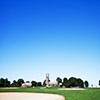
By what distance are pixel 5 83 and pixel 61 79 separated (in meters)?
70.5

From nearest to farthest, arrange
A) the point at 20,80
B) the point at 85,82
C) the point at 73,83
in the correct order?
1. the point at 73,83
2. the point at 20,80
3. the point at 85,82

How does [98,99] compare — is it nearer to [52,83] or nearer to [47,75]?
[47,75]

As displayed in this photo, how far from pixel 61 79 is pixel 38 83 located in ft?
98.7

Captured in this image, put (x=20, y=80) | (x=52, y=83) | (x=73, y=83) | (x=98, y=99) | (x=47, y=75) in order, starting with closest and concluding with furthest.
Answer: (x=98, y=99), (x=47, y=75), (x=52, y=83), (x=73, y=83), (x=20, y=80)

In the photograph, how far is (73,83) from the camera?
5364 inches

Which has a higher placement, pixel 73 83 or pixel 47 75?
pixel 47 75

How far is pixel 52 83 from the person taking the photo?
123875 mm

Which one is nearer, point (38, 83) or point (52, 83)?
point (52, 83)

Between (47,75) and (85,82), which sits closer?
(47,75)

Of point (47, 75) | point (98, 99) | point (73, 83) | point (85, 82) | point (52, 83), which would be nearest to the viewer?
point (98, 99)

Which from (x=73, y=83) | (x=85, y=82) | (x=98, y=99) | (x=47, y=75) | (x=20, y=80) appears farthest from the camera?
(x=85, y=82)

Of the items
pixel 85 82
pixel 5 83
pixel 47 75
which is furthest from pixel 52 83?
pixel 85 82

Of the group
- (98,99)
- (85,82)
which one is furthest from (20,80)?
(98,99)

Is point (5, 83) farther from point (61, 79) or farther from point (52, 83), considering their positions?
point (61, 79)
